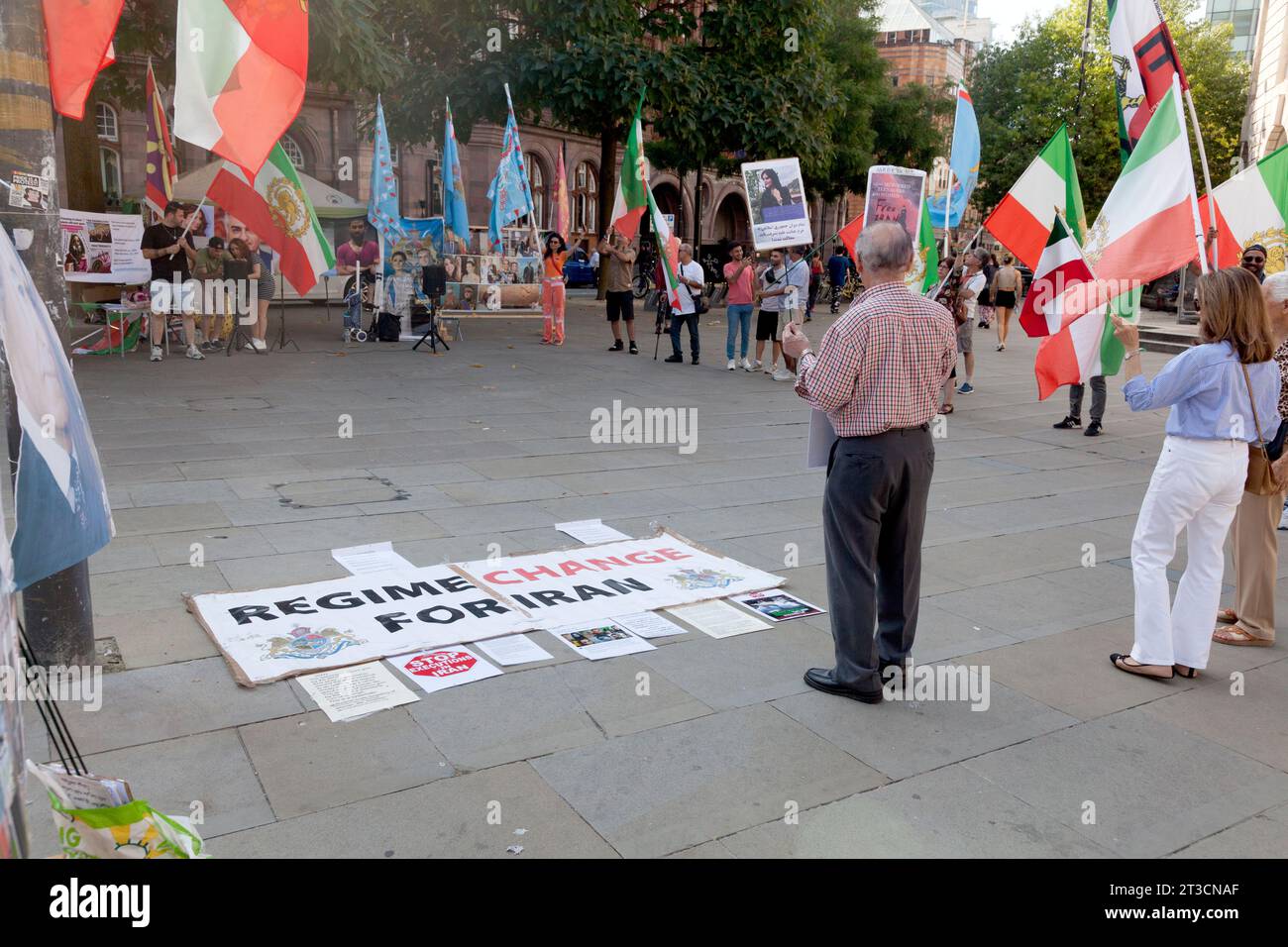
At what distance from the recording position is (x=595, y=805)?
3.62 m

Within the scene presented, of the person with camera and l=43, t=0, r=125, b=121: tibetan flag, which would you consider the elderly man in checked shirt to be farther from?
the person with camera

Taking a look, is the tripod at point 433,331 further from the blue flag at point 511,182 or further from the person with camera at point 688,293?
the person with camera at point 688,293

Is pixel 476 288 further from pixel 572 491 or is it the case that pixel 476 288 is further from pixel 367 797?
pixel 367 797

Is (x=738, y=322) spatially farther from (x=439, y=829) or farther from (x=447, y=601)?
(x=439, y=829)

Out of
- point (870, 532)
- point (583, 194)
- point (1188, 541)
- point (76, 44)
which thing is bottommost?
point (1188, 541)

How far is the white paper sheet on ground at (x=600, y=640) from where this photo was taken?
5.00m

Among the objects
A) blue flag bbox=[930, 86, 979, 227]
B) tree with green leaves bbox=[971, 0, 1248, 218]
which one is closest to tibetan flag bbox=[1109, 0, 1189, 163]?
blue flag bbox=[930, 86, 979, 227]

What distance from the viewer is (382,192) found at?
17125 millimetres

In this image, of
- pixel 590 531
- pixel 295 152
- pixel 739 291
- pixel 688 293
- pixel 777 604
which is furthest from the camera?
pixel 295 152

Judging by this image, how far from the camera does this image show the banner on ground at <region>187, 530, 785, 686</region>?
16.0ft

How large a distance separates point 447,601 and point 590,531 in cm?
160

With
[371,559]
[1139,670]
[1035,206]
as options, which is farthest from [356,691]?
[1035,206]
